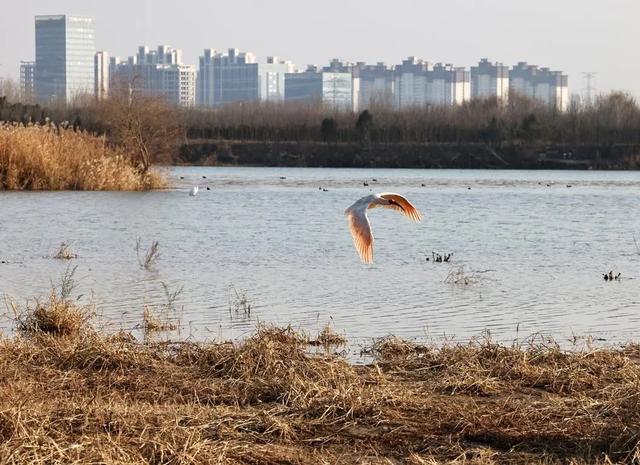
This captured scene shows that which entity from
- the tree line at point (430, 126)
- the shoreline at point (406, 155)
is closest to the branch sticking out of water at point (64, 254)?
the tree line at point (430, 126)

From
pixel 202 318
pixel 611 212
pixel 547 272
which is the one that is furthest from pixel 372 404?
pixel 611 212

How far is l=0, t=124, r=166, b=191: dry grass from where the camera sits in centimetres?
3042

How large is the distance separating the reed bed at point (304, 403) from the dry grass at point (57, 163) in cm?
2135

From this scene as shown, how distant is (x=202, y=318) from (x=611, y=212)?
2080 cm

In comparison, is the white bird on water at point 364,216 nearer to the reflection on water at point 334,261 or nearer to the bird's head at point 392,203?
the bird's head at point 392,203

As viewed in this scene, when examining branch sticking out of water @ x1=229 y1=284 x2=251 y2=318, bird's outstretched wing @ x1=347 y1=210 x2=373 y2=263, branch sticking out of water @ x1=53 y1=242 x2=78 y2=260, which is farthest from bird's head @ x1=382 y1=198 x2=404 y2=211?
branch sticking out of water @ x1=53 y1=242 x2=78 y2=260

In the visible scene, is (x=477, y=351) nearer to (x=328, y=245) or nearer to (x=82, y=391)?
(x=82, y=391)

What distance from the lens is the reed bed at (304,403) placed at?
6.18m

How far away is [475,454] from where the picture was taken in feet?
20.7

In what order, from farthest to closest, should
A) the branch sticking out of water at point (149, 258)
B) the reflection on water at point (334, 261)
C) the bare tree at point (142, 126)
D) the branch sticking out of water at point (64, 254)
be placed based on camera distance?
the bare tree at point (142, 126), the branch sticking out of water at point (64, 254), the branch sticking out of water at point (149, 258), the reflection on water at point (334, 261)

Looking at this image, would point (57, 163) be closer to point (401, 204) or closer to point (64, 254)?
point (64, 254)

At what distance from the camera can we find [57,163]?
31641 mm

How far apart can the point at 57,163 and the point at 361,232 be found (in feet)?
81.9

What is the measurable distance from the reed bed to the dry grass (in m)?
21.3
